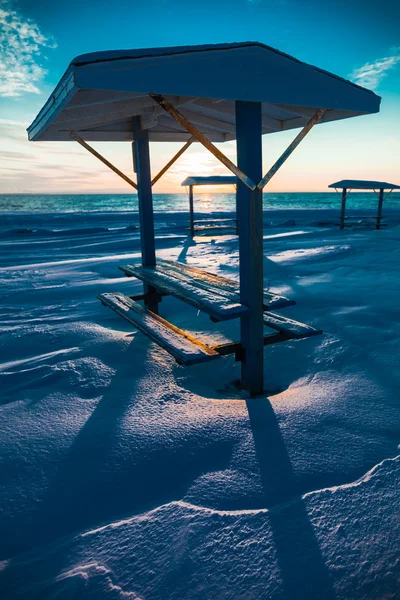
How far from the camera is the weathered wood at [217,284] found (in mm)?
3545

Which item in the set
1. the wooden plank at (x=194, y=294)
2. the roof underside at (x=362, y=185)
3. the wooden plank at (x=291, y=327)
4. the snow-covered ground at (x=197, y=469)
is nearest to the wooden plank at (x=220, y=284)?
the wooden plank at (x=194, y=294)

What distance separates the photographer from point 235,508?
210cm

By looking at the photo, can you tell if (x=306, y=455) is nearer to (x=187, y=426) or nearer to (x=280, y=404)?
(x=280, y=404)

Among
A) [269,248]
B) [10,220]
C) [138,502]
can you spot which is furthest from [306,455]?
[10,220]

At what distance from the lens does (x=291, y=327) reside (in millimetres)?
3600

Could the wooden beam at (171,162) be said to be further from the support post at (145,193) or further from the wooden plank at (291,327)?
the wooden plank at (291,327)

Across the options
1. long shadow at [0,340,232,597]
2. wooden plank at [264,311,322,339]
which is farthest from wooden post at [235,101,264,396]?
long shadow at [0,340,232,597]

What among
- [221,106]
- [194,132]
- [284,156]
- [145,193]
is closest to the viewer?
[194,132]

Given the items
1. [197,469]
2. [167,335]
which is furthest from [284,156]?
[197,469]

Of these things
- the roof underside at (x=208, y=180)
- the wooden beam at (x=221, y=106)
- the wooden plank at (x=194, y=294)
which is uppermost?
the roof underside at (x=208, y=180)

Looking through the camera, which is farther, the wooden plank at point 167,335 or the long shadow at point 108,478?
the wooden plank at point 167,335

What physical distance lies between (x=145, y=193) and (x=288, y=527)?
184 inches

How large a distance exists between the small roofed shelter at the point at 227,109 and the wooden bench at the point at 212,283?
0.04 ft

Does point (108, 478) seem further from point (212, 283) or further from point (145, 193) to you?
point (145, 193)
